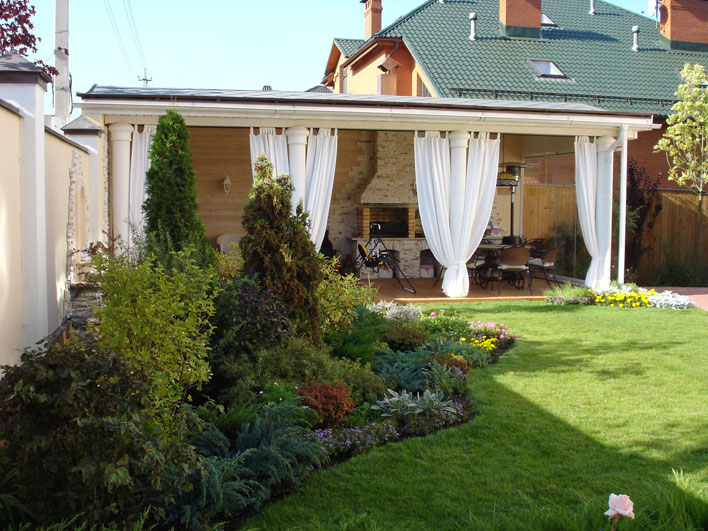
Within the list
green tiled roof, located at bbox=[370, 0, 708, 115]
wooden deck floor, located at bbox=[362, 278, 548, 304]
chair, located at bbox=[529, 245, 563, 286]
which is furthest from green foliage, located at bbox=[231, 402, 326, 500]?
green tiled roof, located at bbox=[370, 0, 708, 115]

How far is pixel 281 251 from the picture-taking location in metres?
5.46

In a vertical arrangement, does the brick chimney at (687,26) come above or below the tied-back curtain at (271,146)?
above

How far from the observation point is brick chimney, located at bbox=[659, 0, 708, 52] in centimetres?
1969

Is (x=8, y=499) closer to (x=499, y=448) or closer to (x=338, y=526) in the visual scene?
(x=338, y=526)

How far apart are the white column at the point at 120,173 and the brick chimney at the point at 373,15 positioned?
51.8 feet

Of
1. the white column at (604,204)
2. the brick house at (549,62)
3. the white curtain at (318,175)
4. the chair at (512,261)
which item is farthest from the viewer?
the brick house at (549,62)

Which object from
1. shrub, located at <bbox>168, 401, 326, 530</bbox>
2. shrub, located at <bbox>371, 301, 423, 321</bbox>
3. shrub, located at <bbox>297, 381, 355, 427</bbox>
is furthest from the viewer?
shrub, located at <bbox>371, 301, 423, 321</bbox>

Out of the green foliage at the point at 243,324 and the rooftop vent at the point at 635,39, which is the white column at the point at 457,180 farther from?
the rooftop vent at the point at 635,39

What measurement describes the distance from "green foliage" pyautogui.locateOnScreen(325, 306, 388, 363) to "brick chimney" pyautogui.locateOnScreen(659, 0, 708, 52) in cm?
1735

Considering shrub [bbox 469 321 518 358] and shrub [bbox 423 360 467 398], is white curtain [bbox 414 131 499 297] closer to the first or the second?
shrub [bbox 469 321 518 358]

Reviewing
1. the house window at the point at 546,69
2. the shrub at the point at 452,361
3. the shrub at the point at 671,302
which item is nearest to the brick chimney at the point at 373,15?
the house window at the point at 546,69

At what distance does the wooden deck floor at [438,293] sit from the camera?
413 inches

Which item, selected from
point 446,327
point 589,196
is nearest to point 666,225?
point 589,196

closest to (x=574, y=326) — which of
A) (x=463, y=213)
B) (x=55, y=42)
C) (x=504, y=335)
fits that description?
(x=504, y=335)
